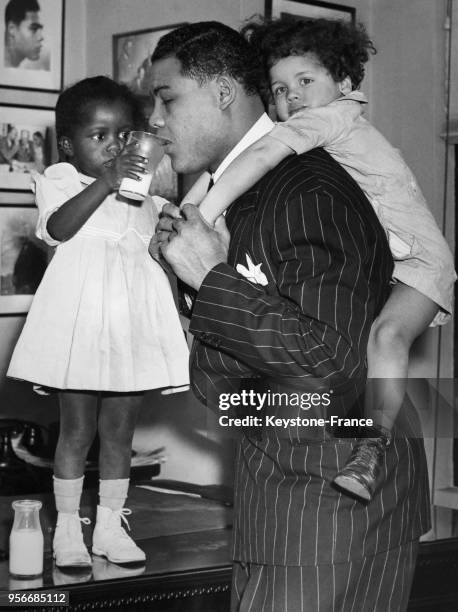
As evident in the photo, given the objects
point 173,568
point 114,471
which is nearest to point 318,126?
point 114,471

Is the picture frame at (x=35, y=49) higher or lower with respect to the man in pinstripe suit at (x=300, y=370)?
higher

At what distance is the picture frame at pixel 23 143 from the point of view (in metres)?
2.99

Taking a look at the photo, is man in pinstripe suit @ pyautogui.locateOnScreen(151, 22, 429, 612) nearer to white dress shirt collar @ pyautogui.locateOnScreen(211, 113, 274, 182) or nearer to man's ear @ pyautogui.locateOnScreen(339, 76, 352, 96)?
white dress shirt collar @ pyautogui.locateOnScreen(211, 113, 274, 182)

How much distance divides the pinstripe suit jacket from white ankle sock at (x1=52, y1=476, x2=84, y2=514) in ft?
3.09

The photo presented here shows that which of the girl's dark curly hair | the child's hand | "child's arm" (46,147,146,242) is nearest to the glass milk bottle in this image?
"child's arm" (46,147,146,242)

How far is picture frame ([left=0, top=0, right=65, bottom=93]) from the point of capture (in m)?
2.99

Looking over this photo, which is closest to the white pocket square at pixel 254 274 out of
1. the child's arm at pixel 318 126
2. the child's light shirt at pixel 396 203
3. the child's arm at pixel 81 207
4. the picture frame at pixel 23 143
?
the child's arm at pixel 318 126

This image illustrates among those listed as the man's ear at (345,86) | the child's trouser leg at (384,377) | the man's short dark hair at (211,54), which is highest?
the man's ear at (345,86)

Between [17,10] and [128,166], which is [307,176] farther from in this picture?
[17,10]

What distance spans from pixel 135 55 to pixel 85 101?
0.89 m

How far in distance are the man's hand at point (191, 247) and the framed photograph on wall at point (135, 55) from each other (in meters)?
1.93

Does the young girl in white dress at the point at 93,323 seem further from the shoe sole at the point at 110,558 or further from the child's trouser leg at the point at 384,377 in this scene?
the child's trouser leg at the point at 384,377

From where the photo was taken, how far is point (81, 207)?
2.07 m

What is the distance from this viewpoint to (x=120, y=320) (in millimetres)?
2141
